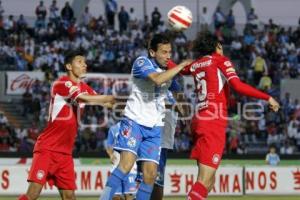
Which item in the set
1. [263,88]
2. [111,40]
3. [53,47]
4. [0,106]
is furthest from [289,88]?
[0,106]

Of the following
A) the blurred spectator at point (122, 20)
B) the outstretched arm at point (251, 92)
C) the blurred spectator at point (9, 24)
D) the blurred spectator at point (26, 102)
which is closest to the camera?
the outstretched arm at point (251, 92)

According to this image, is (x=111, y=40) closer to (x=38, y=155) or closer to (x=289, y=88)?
(x=289, y=88)

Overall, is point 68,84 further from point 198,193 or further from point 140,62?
point 198,193

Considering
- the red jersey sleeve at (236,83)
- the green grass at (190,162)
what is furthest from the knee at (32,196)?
the green grass at (190,162)

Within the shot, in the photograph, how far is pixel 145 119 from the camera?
1038 centimetres

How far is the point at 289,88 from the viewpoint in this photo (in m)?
30.6

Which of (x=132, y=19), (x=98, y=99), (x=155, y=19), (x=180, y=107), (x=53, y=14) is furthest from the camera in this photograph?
(x=132, y=19)

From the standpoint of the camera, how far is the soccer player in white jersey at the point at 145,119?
33.3ft

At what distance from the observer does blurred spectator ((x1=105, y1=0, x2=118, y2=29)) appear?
32.9 meters

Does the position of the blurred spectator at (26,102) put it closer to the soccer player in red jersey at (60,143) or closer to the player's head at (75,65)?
the player's head at (75,65)

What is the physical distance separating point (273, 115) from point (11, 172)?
38.3 feet

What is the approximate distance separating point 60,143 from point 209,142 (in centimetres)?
196

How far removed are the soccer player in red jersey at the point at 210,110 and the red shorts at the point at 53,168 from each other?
66.1 inches

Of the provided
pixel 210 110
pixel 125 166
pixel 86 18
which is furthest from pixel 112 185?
pixel 86 18
